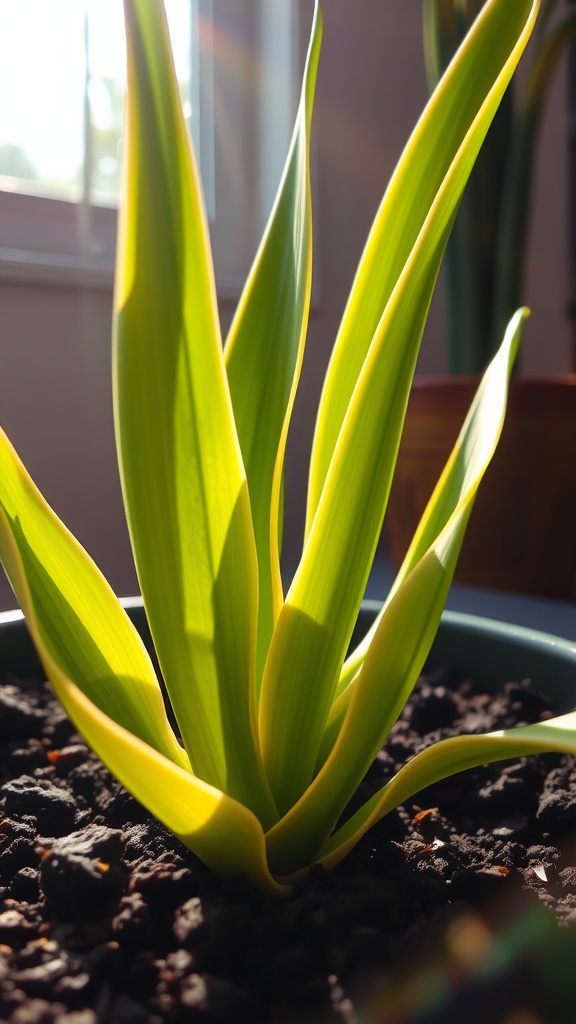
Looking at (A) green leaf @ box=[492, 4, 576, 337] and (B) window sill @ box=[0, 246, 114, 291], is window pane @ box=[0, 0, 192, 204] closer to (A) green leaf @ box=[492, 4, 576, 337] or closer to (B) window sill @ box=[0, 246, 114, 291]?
(B) window sill @ box=[0, 246, 114, 291]

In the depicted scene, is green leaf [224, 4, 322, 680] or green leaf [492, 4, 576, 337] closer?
green leaf [224, 4, 322, 680]

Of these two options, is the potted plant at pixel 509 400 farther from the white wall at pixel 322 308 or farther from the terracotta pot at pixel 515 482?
the white wall at pixel 322 308

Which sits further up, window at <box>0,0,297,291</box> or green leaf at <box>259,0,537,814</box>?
window at <box>0,0,297,291</box>

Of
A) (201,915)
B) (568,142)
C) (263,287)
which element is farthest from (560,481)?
(568,142)

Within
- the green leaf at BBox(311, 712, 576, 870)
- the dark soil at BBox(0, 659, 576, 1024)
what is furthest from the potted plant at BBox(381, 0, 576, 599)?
the green leaf at BBox(311, 712, 576, 870)

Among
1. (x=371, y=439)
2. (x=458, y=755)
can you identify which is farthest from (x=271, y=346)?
(x=458, y=755)

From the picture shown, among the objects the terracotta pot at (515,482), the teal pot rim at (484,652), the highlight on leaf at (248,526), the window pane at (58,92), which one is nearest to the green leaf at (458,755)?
the highlight on leaf at (248,526)
